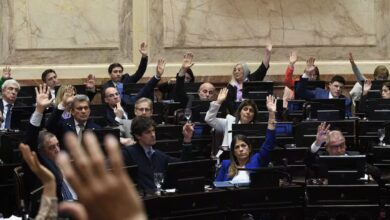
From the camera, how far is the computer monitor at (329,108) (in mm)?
9312

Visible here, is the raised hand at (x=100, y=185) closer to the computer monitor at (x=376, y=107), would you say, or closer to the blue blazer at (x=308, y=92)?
the computer monitor at (x=376, y=107)

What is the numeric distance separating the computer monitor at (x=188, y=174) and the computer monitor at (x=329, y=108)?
3156 millimetres

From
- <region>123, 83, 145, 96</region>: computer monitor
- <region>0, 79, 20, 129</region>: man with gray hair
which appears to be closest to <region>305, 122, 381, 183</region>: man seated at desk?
<region>123, 83, 145, 96</region>: computer monitor

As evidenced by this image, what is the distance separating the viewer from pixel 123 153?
699 cm

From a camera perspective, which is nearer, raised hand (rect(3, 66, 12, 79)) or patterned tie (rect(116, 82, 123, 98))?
patterned tie (rect(116, 82, 123, 98))

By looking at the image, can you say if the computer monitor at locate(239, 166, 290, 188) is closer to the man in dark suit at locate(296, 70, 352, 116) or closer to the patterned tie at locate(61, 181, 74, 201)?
the patterned tie at locate(61, 181, 74, 201)

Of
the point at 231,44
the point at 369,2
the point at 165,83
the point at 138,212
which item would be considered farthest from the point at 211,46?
the point at 138,212

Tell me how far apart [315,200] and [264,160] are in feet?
2.69

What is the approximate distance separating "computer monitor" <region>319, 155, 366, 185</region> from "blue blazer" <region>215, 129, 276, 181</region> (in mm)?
724

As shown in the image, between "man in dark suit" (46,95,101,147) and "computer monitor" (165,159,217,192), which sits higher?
"man in dark suit" (46,95,101,147)

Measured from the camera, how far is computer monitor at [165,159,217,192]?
6.39 metres

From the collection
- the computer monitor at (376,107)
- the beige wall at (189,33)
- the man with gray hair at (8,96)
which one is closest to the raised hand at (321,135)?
the computer monitor at (376,107)

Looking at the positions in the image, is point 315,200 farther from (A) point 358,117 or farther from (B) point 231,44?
(B) point 231,44

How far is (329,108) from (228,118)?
1303mm
